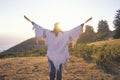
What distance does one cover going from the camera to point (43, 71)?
12992mm

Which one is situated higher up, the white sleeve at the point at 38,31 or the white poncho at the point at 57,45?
the white sleeve at the point at 38,31

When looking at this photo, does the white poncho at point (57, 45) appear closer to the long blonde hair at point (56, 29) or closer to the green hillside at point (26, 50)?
the long blonde hair at point (56, 29)

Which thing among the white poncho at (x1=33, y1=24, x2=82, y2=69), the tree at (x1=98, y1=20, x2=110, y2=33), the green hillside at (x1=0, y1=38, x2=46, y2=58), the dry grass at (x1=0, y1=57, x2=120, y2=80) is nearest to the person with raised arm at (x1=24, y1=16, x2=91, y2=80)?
the white poncho at (x1=33, y1=24, x2=82, y2=69)

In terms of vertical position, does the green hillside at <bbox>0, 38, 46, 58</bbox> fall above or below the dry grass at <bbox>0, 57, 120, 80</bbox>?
above

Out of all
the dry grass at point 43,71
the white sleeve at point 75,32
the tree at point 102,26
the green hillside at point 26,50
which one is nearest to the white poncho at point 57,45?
the white sleeve at point 75,32

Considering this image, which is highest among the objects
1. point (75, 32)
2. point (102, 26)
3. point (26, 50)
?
point (102, 26)

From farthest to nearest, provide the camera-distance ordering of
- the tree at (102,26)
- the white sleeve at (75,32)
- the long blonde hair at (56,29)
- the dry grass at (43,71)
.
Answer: the tree at (102,26) < the dry grass at (43,71) < the white sleeve at (75,32) < the long blonde hair at (56,29)

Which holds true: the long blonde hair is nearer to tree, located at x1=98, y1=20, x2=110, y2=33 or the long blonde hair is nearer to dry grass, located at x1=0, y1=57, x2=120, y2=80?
dry grass, located at x1=0, y1=57, x2=120, y2=80

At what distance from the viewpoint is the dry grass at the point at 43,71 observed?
11782 mm

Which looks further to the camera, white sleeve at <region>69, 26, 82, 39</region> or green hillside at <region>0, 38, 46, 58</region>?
green hillside at <region>0, 38, 46, 58</region>

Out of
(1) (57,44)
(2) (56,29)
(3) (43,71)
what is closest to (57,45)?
(1) (57,44)

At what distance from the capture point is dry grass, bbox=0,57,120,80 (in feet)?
38.7

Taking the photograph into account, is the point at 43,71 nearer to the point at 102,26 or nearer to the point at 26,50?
the point at 26,50

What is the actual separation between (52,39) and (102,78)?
4221mm
